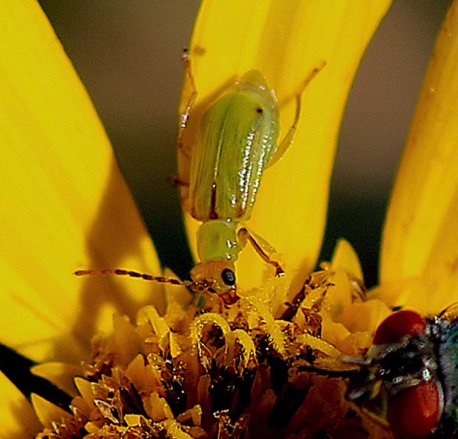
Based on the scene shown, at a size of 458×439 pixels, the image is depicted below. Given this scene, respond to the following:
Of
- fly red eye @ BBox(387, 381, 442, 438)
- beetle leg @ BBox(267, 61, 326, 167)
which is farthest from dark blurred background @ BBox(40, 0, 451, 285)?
fly red eye @ BBox(387, 381, 442, 438)

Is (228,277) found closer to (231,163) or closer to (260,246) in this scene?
(260,246)

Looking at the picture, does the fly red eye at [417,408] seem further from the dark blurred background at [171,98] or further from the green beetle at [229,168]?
the dark blurred background at [171,98]

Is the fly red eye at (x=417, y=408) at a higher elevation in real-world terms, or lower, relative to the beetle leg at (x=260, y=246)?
lower

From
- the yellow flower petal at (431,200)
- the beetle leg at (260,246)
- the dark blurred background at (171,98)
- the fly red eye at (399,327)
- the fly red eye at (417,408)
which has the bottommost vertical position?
the fly red eye at (417,408)

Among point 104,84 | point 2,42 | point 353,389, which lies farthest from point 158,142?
point 353,389

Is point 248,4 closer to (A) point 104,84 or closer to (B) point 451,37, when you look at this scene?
(B) point 451,37

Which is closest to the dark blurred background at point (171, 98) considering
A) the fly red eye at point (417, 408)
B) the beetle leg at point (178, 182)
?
the beetle leg at point (178, 182)

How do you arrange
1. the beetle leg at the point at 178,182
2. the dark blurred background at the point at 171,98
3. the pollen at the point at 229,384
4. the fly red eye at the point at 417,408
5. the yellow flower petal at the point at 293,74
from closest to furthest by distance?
the fly red eye at the point at 417,408
the pollen at the point at 229,384
the yellow flower petal at the point at 293,74
the beetle leg at the point at 178,182
the dark blurred background at the point at 171,98
